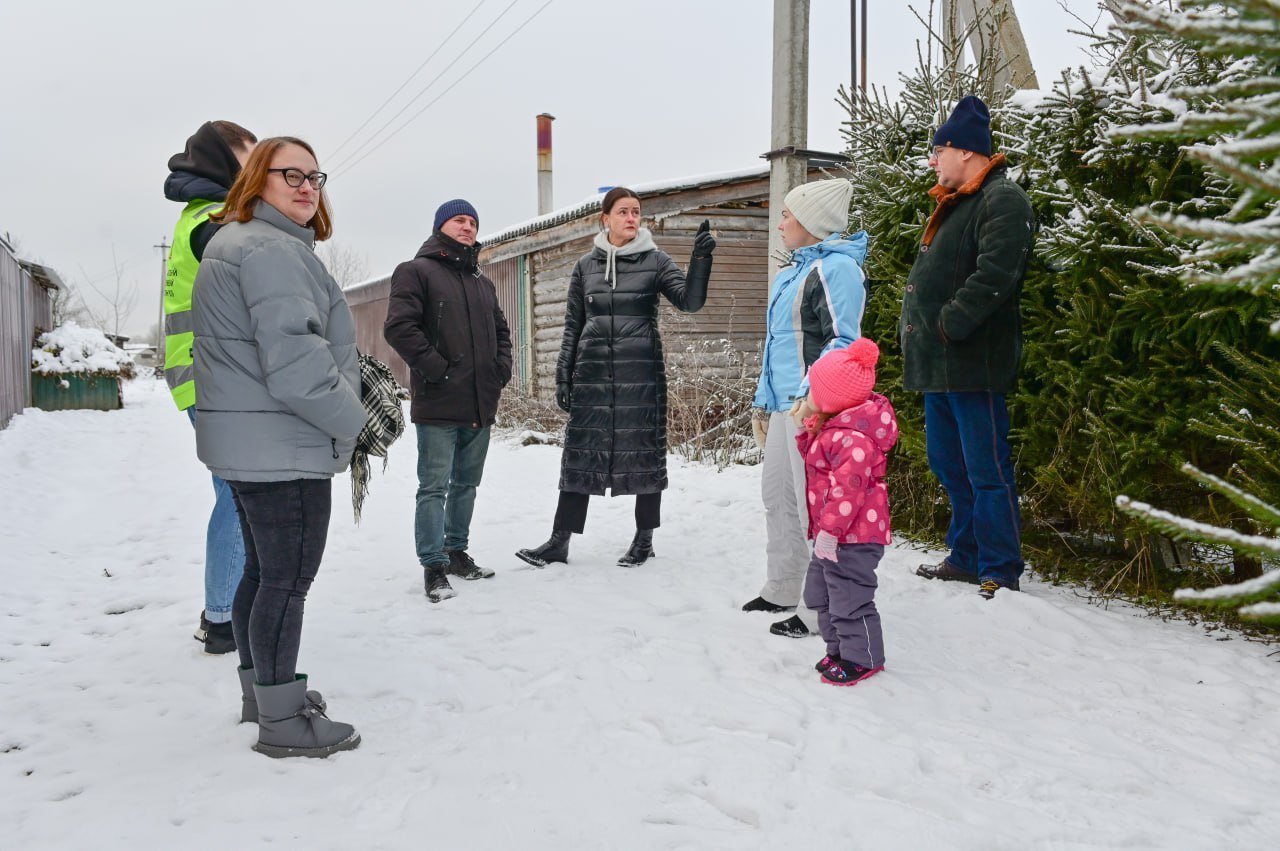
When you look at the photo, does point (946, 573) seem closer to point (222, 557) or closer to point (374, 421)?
point (374, 421)

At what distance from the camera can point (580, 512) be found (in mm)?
5023

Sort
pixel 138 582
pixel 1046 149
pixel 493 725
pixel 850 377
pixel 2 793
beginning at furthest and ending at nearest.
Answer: pixel 138 582
pixel 1046 149
pixel 850 377
pixel 493 725
pixel 2 793

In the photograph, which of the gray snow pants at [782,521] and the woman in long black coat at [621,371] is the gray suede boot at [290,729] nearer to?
the gray snow pants at [782,521]

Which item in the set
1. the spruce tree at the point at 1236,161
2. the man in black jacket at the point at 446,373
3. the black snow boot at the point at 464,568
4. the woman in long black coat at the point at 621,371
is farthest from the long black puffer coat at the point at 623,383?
the spruce tree at the point at 1236,161

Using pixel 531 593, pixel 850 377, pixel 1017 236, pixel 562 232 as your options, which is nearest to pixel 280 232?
pixel 850 377

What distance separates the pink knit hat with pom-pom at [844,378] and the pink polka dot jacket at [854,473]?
5 centimetres

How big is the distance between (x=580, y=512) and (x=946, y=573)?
6.83ft

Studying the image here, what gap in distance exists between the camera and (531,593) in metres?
4.41

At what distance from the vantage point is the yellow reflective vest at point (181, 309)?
3359mm

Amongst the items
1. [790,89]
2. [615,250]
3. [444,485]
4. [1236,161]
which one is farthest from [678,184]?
[1236,161]

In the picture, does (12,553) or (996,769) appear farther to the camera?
(12,553)

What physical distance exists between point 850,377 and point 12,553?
17.3 ft

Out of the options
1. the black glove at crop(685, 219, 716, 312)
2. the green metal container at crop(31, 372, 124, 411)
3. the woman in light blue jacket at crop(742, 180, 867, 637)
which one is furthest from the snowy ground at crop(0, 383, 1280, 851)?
the green metal container at crop(31, 372, 124, 411)

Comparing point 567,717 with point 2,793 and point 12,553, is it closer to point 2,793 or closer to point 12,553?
point 2,793
